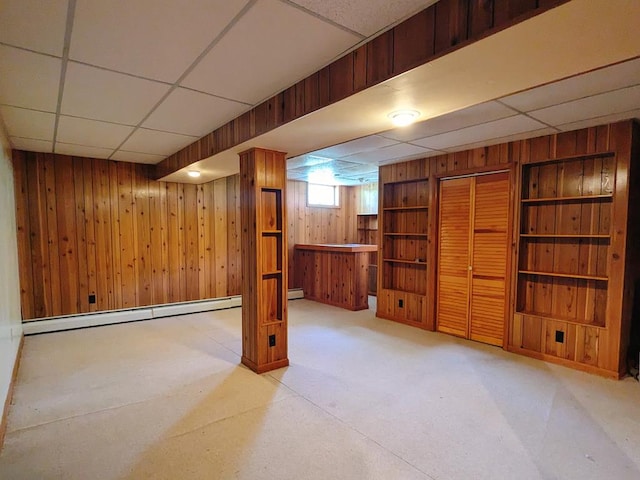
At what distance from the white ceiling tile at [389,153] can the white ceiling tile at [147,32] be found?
2.57 m

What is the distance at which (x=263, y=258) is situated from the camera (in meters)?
3.22

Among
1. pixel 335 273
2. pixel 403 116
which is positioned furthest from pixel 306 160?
pixel 403 116

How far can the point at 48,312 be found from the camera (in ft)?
14.6

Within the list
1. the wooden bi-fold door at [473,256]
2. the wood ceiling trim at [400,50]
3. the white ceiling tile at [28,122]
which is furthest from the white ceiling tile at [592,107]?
the white ceiling tile at [28,122]

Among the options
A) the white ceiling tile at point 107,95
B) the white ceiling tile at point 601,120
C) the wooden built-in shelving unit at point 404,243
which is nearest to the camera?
the white ceiling tile at point 107,95

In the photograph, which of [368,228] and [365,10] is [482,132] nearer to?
[365,10]

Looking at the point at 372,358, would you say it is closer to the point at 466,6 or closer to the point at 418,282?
the point at 418,282

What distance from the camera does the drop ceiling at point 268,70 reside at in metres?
1.40

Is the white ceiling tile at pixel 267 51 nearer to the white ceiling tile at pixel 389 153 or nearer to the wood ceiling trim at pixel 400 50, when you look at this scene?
the wood ceiling trim at pixel 400 50

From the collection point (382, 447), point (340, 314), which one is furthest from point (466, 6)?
point (340, 314)

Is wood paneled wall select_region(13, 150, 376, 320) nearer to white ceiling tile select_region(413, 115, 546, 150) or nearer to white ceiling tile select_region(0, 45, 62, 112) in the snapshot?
white ceiling tile select_region(0, 45, 62, 112)

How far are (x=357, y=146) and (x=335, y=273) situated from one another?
2.80 m

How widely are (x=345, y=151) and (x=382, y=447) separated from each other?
A: 3.08m

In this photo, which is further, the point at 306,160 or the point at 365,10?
the point at 306,160
